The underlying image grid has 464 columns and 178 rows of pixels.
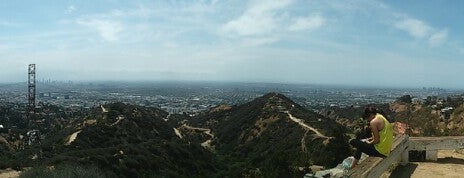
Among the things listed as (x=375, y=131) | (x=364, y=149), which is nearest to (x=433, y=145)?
(x=364, y=149)

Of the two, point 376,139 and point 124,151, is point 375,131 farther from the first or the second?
point 124,151

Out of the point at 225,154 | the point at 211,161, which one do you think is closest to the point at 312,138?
the point at 211,161

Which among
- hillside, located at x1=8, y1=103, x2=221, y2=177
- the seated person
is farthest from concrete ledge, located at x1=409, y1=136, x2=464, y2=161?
hillside, located at x1=8, y1=103, x2=221, y2=177

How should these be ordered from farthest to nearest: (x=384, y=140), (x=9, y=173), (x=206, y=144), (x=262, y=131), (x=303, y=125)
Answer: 1. (x=206, y=144)
2. (x=262, y=131)
3. (x=303, y=125)
4. (x=9, y=173)
5. (x=384, y=140)

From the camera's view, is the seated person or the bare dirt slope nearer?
the seated person

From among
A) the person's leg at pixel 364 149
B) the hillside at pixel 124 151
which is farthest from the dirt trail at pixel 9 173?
the person's leg at pixel 364 149

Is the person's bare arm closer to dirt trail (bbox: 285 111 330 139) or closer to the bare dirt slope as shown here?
the bare dirt slope

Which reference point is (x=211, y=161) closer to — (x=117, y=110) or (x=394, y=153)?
(x=117, y=110)
